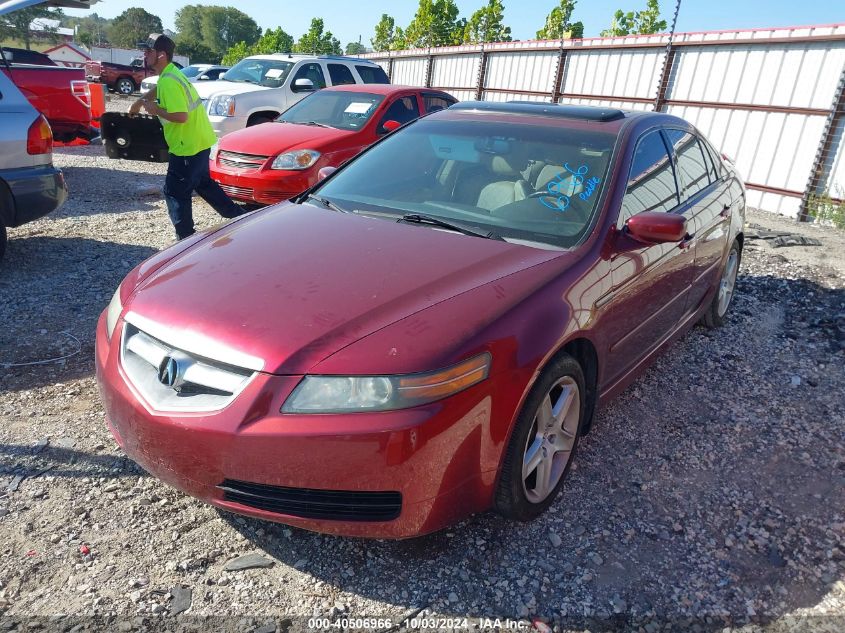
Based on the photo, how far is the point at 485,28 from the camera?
125 feet

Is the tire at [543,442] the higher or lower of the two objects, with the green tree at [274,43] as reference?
lower

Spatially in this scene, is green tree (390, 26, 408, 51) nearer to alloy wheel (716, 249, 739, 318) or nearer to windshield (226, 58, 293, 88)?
windshield (226, 58, 293, 88)

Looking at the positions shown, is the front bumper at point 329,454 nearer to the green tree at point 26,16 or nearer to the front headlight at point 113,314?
the front headlight at point 113,314

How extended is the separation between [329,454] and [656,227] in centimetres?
177

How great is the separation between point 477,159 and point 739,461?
2.05 metres

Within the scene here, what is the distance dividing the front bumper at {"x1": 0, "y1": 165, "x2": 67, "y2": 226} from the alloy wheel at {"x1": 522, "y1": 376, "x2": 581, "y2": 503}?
4492mm

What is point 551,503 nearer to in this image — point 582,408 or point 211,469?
point 582,408

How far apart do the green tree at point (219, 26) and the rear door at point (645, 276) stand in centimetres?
11278

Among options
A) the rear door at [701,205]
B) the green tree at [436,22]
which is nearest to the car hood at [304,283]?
the rear door at [701,205]

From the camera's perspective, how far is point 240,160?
23.0 ft

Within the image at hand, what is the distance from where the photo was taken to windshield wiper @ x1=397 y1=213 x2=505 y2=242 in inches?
111

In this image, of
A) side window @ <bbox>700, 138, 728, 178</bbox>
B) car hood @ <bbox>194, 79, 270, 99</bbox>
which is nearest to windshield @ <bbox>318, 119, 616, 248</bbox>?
side window @ <bbox>700, 138, 728, 178</bbox>

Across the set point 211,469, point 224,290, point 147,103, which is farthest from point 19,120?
point 211,469

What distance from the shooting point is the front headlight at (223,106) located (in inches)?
378
